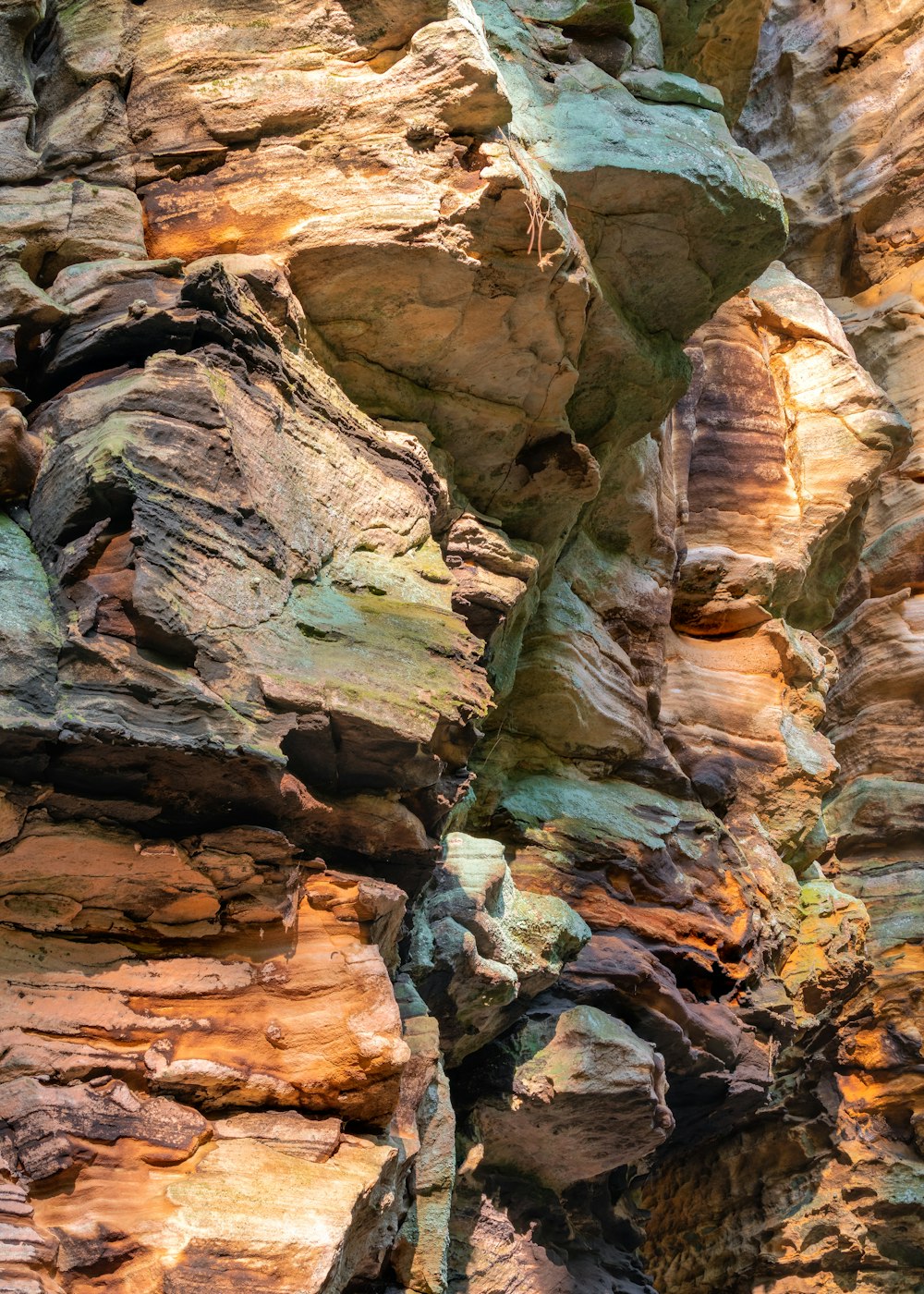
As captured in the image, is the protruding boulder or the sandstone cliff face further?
the protruding boulder

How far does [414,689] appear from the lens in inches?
154

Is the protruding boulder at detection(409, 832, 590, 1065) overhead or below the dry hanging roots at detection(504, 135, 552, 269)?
below

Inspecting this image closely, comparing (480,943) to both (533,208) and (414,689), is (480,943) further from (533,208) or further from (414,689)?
(533,208)

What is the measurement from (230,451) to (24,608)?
87 cm

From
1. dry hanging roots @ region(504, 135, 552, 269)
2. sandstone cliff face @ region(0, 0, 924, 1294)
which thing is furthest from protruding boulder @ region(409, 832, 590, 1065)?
dry hanging roots @ region(504, 135, 552, 269)

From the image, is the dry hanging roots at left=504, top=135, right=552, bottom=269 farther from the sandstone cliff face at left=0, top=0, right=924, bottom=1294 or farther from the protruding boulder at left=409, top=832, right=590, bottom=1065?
the protruding boulder at left=409, top=832, right=590, bottom=1065

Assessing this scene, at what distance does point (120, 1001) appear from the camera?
3189 millimetres

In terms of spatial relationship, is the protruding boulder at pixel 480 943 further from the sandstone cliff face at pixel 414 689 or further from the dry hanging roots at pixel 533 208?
the dry hanging roots at pixel 533 208

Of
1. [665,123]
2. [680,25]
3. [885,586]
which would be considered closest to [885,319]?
[885,586]

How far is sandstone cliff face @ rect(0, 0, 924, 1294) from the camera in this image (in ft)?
10.6

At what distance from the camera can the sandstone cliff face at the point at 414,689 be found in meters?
3.22

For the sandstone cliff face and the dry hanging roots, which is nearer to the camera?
the sandstone cliff face

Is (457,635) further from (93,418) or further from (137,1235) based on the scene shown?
(137,1235)

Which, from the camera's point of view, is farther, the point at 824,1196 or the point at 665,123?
the point at 824,1196
